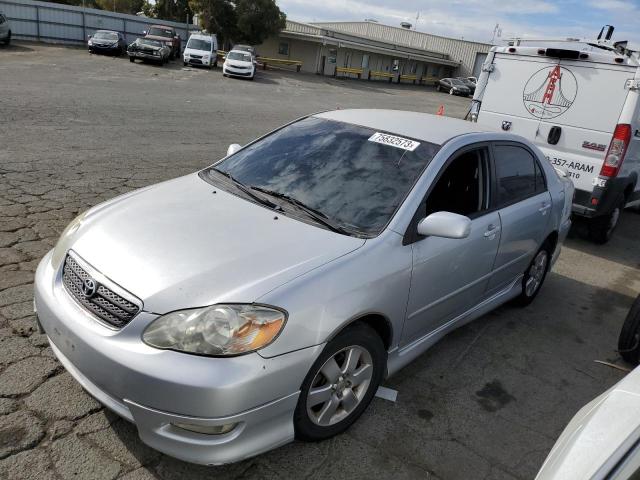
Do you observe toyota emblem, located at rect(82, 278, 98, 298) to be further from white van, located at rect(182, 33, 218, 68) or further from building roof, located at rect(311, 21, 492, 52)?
building roof, located at rect(311, 21, 492, 52)

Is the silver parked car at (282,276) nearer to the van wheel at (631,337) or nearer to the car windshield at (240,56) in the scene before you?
the van wheel at (631,337)

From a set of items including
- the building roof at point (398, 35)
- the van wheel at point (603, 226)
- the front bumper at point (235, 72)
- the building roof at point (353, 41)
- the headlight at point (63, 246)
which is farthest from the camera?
the building roof at point (398, 35)

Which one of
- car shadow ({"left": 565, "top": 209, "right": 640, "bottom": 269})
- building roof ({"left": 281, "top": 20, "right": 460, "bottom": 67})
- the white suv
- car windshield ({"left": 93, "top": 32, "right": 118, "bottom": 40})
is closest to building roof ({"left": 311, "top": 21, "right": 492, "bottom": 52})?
building roof ({"left": 281, "top": 20, "right": 460, "bottom": 67})

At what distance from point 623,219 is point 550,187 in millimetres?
5694

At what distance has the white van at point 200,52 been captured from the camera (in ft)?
91.5

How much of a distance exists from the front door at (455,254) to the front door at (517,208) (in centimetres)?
16

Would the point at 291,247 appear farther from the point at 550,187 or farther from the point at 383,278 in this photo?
the point at 550,187

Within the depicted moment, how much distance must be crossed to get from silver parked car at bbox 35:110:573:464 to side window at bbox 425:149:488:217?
1cm

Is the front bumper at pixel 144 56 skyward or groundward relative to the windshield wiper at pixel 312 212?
groundward

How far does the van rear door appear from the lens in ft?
20.9

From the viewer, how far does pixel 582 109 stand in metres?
6.58

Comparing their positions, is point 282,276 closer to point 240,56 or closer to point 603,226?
point 603,226

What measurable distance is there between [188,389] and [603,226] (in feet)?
22.3

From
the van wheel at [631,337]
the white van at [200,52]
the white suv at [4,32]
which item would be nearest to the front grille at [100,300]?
the van wheel at [631,337]
